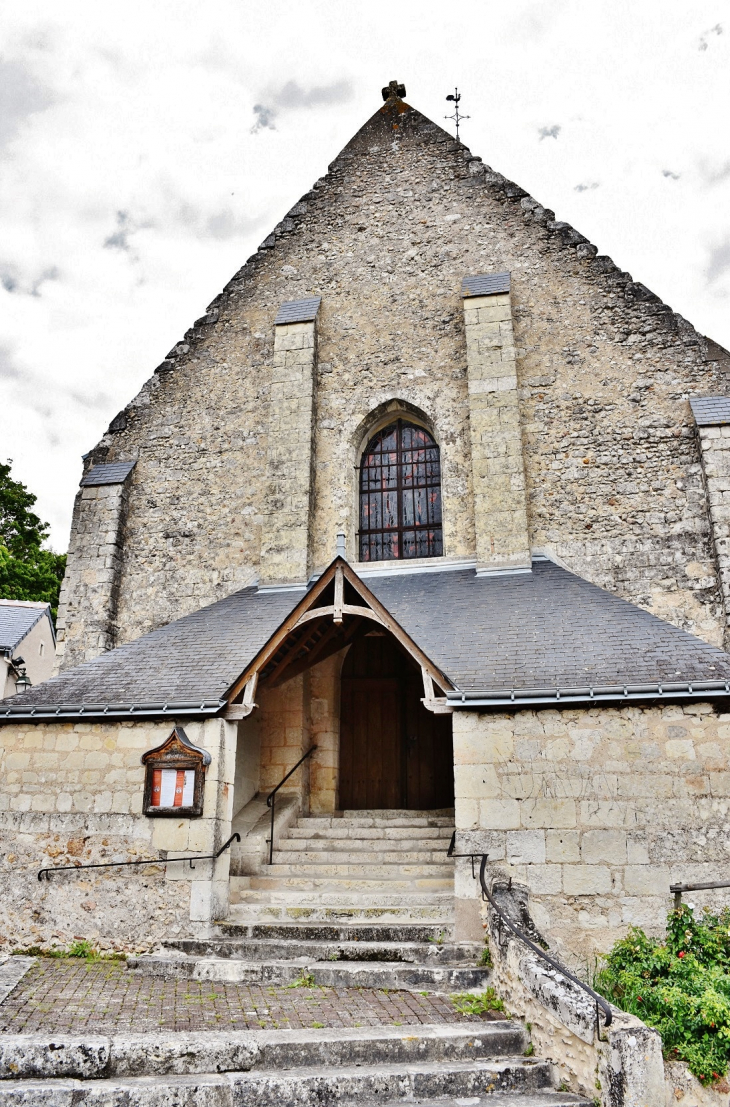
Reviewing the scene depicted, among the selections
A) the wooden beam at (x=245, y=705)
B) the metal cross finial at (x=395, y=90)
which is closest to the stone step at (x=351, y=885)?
the wooden beam at (x=245, y=705)

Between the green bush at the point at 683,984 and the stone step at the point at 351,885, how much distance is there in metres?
1.65

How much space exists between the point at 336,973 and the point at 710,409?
7.44 m

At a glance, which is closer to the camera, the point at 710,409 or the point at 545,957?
the point at 545,957

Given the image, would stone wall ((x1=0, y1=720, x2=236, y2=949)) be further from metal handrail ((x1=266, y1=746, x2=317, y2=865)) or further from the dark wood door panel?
the dark wood door panel

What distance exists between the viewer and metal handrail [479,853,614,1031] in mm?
4133

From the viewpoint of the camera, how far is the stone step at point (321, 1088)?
12.9 feet

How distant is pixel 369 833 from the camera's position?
8438mm

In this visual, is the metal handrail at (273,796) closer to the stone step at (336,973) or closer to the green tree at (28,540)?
the stone step at (336,973)

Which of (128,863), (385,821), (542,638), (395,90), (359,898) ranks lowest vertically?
(359,898)

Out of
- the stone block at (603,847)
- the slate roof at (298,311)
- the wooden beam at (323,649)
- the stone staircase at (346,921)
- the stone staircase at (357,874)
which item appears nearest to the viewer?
the stone staircase at (346,921)

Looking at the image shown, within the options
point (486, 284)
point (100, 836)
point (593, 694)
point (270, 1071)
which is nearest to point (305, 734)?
point (100, 836)

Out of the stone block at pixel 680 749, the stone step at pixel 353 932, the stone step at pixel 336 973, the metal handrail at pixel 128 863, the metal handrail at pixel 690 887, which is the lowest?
the stone step at pixel 336 973

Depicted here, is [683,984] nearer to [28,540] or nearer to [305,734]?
[305,734]

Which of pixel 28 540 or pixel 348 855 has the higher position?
pixel 28 540
